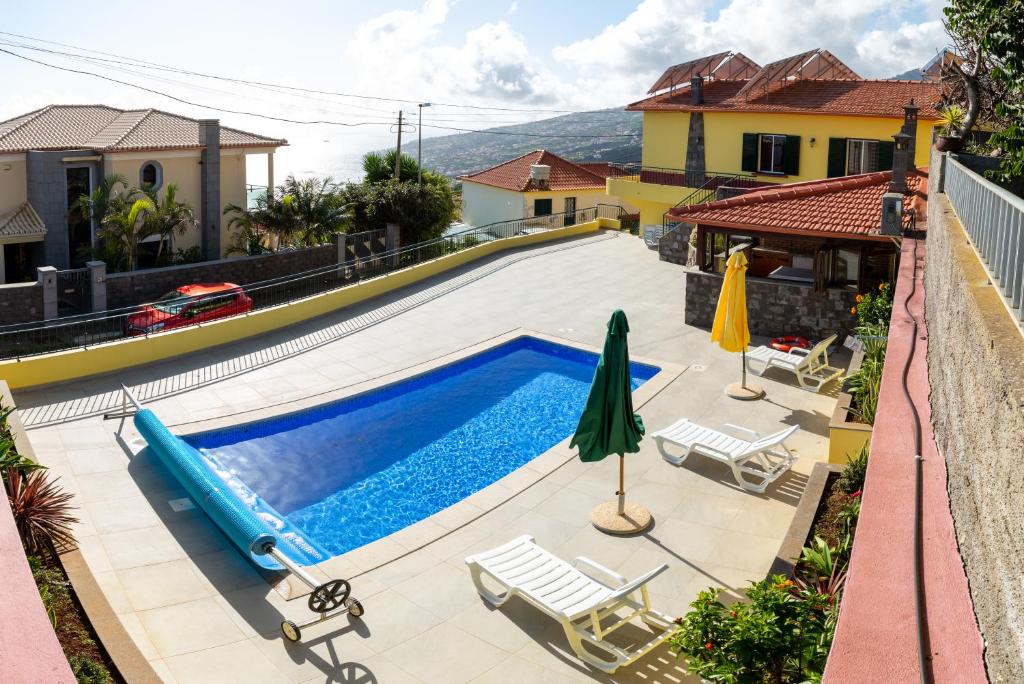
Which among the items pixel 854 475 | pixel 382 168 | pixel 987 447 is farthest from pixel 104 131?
pixel 987 447

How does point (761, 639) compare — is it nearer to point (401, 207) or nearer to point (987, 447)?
point (987, 447)

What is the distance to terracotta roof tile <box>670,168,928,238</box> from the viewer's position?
18.4 metres

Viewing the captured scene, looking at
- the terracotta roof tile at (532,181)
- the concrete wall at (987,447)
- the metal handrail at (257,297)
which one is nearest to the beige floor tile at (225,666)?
the concrete wall at (987,447)

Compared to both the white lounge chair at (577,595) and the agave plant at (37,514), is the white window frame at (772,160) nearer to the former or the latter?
the white lounge chair at (577,595)

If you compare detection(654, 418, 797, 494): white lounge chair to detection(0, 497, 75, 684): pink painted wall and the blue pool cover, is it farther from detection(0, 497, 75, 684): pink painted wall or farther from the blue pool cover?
detection(0, 497, 75, 684): pink painted wall

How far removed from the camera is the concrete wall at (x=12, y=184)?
27891 millimetres

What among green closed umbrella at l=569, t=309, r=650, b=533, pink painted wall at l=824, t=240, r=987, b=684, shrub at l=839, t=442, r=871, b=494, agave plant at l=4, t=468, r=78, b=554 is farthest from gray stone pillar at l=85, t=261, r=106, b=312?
pink painted wall at l=824, t=240, r=987, b=684

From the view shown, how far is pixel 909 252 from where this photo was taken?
15.7 metres

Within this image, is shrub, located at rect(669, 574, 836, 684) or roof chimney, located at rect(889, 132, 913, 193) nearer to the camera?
shrub, located at rect(669, 574, 836, 684)

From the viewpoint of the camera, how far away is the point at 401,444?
608 inches

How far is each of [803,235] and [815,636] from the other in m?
13.3

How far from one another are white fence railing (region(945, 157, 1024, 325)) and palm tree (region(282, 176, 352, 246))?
27028 millimetres

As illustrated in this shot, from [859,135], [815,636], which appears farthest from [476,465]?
[859,135]

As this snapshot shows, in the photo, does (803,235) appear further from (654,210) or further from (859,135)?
(654,210)
